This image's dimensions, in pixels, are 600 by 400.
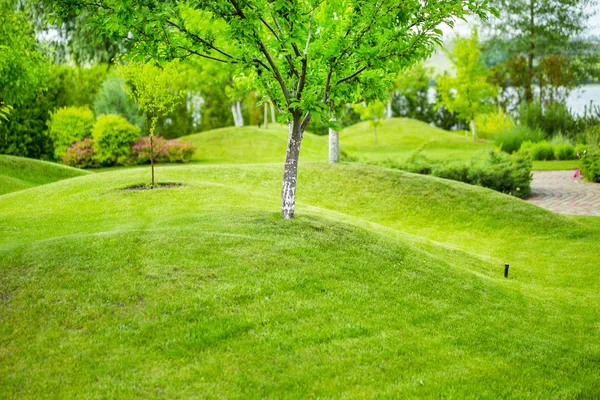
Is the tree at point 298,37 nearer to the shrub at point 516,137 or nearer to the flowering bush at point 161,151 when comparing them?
the flowering bush at point 161,151

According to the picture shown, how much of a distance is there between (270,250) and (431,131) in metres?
42.1

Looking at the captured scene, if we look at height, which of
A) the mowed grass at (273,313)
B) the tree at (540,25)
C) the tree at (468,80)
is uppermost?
the tree at (540,25)

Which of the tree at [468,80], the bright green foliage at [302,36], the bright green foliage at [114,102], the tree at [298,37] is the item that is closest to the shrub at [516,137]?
the tree at [468,80]

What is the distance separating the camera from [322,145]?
133 feet

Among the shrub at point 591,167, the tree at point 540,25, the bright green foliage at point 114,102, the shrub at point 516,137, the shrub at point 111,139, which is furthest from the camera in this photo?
the tree at point 540,25

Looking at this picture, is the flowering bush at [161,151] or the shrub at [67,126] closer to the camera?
the shrub at [67,126]

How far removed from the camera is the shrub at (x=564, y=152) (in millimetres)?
30614

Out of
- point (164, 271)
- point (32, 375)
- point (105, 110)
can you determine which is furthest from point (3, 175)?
point (32, 375)

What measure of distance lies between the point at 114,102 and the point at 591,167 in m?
26.2

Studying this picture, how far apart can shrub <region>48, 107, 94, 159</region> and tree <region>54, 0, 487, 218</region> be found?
21751 mm

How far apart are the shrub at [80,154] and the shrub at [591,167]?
24.1m

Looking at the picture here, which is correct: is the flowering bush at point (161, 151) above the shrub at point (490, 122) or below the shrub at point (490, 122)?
below

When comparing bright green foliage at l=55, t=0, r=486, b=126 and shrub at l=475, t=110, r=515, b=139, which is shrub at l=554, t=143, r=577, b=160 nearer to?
shrub at l=475, t=110, r=515, b=139

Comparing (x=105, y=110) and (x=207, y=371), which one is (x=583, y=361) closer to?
(x=207, y=371)
